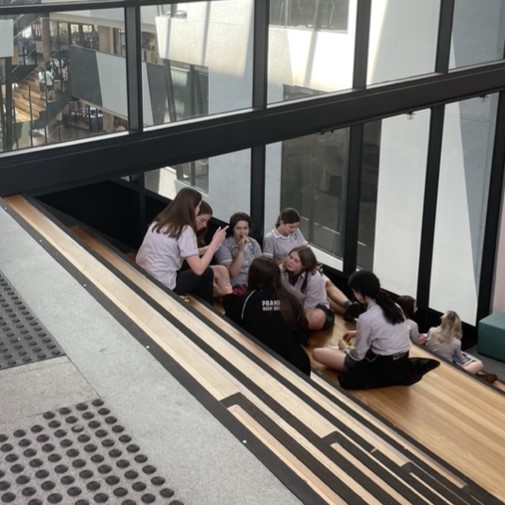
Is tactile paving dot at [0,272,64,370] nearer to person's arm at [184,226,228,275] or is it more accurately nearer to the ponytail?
person's arm at [184,226,228,275]

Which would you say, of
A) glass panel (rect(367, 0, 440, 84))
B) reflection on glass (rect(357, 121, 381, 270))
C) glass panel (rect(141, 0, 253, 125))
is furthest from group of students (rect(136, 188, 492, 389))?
glass panel (rect(367, 0, 440, 84))

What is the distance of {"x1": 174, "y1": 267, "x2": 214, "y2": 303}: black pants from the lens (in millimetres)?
6480

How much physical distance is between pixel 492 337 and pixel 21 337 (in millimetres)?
6984

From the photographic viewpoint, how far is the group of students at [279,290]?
18.1 ft

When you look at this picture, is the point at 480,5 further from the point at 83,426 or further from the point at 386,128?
the point at 83,426

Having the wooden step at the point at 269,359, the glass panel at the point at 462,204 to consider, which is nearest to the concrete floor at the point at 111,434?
the wooden step at the point at 269,359

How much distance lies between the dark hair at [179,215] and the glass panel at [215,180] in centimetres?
102

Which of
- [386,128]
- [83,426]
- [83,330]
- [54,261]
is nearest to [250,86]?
[386,128]

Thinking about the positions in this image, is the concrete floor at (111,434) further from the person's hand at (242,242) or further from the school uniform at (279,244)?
the school uniform at (279,244)

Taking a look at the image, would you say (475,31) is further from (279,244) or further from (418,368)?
(418,368)

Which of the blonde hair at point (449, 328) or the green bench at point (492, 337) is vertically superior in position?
the blonde hair at point (449, 328)

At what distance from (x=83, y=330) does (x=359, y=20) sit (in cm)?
517

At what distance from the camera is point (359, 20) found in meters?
7.75

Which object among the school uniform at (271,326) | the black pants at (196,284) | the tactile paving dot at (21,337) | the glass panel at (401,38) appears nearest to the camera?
the tactile paving dot at (21,337)
